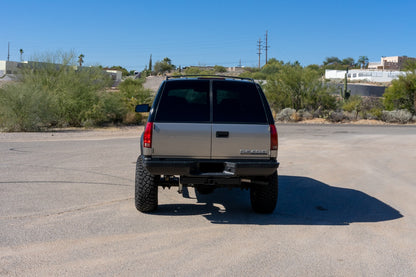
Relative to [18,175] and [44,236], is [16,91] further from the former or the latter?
[44,236]

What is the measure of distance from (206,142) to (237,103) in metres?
0.82

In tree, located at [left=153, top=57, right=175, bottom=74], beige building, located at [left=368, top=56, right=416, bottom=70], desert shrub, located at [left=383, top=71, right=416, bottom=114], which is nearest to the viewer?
desert shrub, located at [left=383, top=71, right=416, bottom=114]

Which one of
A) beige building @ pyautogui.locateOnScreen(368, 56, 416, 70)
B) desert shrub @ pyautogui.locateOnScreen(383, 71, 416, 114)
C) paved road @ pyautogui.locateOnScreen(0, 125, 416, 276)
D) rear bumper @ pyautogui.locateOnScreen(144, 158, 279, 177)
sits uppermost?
beige building @ pyautogui.locateOnScreen(368, 56, 416, 70)

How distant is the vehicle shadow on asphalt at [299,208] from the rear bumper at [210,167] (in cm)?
75

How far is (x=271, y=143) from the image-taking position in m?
6.93

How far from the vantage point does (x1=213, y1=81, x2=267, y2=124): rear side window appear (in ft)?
23.1

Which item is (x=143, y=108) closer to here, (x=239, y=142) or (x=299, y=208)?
(x=239, y=142)

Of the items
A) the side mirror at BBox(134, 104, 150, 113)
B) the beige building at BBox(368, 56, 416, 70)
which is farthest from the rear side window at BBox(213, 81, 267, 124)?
→ the beige building at BBox(368, 56, 416, 70)

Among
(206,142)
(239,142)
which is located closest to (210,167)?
(206,142)

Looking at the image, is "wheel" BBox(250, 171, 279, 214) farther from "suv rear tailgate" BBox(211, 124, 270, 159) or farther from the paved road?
"suv rear tailgate" BBox(211, 124, 270, 159)

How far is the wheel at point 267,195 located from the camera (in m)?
7.40

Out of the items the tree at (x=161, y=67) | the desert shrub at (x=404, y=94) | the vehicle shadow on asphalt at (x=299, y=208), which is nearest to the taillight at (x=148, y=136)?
the vehicle shadow on asphalt at (x=299, y=208)

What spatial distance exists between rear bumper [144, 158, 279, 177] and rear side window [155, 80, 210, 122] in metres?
0.60

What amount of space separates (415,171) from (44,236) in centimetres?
937
